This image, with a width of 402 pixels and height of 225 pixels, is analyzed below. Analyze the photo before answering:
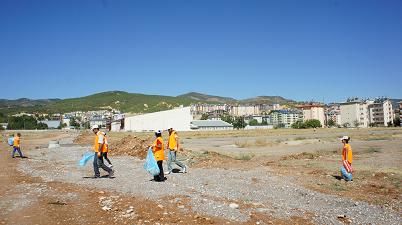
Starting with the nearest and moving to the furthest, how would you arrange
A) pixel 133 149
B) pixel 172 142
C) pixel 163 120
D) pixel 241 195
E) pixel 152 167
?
pixel 241 195, pixel 152 167, pixel 172 142, pixel 133 149, pixel 163 120

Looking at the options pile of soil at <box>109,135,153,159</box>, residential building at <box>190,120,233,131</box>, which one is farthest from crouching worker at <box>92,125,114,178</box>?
residential building at <box>190,120,233,131</box>

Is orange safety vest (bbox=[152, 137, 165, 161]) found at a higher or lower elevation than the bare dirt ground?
higher

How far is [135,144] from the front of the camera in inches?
1240

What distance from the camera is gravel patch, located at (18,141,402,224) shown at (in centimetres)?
888

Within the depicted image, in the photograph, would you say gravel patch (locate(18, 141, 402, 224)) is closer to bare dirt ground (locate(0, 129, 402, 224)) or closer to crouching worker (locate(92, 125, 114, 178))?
bare dirt ground (locate(0, 129, 402, 224))

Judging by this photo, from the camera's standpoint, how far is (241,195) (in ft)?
37.0

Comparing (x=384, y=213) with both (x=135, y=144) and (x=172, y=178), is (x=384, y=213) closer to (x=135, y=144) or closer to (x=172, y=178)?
(x=172, y=178)

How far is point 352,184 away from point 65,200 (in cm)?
926

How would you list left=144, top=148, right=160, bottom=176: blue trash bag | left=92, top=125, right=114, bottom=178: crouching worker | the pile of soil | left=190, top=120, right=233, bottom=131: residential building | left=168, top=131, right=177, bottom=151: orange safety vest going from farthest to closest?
left=190, top=120, right=233, bottom=131: residential building
the pile of soil
left=168, top=131, right=177, bottom=151: orange safety vest
left=92, top=125, right=114, bottom=178: crouching worker
left=144, top=148, right=160, bottom=176: blue trash bag

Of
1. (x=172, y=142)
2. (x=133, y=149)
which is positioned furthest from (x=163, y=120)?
(x=172, y=142)

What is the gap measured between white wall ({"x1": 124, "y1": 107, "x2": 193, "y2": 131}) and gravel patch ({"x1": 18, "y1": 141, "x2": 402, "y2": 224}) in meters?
109

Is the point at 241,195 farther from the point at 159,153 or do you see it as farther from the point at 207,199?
the point at 159,153

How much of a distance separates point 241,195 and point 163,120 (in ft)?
384

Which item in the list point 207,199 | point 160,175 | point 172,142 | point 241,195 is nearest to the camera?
point 207,199
